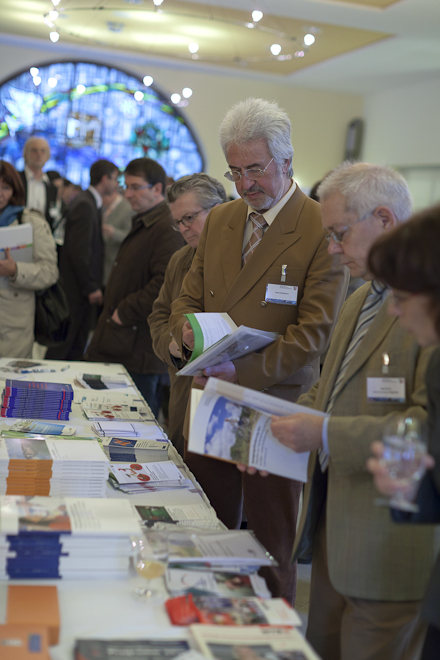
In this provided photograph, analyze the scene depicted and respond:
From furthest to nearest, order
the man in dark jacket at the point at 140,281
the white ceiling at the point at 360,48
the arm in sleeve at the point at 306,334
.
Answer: the white ceiling at the point at 360,48, the man in dark jacket at the point at 140,281, the arm in sleeve at the point at 306,334

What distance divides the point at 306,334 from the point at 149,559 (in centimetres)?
93

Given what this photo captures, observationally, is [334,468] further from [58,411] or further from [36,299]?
[36,299]

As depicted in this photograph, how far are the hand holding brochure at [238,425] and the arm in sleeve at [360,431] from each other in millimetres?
68

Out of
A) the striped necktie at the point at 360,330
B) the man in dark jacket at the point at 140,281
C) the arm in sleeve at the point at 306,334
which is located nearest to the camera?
the striped necktie at the point at 360,330

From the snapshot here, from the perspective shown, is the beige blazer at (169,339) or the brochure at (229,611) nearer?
the brochure at (229,611)

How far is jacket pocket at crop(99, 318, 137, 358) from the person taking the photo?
389 centimetres

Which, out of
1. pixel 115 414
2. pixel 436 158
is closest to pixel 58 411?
pixel 115 414

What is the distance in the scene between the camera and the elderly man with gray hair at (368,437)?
145cm

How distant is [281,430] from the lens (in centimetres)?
145

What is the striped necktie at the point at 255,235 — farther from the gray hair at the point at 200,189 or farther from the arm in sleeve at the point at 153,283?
the arm in sleeve at the point at 153,283

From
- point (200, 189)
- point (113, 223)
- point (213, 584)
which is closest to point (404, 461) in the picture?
point (213, 584)

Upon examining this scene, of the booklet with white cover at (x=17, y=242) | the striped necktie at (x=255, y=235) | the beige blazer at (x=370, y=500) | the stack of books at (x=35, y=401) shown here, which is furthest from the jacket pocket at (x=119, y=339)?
the beige blazer at (x=370, y=500)

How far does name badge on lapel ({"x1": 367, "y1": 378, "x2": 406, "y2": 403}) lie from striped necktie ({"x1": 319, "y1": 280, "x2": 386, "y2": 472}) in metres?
0.10

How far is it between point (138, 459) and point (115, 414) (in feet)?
1.70
